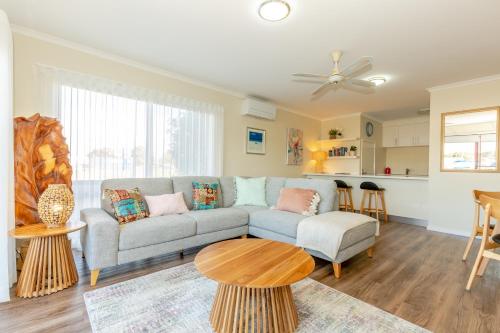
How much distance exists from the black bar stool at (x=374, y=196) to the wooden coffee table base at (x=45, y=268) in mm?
4761

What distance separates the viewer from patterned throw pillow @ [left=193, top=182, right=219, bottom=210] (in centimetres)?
315

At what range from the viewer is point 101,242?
205cm

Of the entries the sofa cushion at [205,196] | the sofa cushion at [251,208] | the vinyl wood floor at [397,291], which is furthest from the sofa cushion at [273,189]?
the vinyl wood floor at [397,291]

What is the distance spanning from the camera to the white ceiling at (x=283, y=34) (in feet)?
6.73

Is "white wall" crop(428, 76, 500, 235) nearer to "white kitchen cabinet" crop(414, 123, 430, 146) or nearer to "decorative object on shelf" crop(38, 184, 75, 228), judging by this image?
"white kitchen cabinet" crop(414, 123, 430, 146)

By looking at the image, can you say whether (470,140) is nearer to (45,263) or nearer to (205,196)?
(205,196)

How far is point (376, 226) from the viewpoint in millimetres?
2793

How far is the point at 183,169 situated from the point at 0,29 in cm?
232

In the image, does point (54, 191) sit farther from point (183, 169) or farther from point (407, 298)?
point (407, 298)

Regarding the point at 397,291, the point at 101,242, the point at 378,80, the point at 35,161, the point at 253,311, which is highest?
the point at 378,80

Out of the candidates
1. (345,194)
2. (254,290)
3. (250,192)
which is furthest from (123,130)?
(345,194)

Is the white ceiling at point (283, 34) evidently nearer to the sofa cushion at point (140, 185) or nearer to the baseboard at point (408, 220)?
the sofa cushion at point (140, 185)

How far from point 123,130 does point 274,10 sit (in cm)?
228

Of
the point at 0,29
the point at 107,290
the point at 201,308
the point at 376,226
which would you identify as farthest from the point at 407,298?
the point at 0,29
